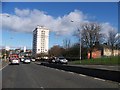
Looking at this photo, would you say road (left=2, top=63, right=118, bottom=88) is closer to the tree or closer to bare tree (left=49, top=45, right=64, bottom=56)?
the tree

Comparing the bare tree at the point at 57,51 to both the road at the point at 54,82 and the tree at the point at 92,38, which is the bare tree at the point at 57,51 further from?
the road at the point at 54,82

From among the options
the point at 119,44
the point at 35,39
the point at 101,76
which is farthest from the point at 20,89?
the point at 35,39

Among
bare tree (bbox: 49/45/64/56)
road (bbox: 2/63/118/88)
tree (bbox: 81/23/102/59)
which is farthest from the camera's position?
bare tree (bbox: 49/45/64/56)

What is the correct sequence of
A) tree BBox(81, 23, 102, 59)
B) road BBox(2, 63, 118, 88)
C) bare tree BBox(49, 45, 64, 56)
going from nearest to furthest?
road BBox(2, 63, 118, 88), tree BBox(81, 23, 102, 59), bare tree BBox(49, 45, 64, 56)

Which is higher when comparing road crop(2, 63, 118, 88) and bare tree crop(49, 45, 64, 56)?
bare tree crop(49, 45, 64, 56)

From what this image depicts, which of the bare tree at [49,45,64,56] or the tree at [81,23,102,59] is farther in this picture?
the bare tree at [49,45,64,56]

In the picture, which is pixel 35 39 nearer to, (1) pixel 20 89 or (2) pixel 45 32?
(2) pixel 45 32

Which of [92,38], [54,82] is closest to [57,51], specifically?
[92,38]

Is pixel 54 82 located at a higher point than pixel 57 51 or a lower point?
lower

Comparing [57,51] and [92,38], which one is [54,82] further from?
[57,51]

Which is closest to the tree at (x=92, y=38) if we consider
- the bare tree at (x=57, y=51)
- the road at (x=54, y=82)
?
the bare tree at (x=57, y=51)

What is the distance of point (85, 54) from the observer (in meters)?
112

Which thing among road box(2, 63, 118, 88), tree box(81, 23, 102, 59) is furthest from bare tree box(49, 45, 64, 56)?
road box(2, 63, 118, 88)

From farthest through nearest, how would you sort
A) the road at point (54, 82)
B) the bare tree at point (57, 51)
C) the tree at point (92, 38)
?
1. the bare tree at point (57, 51)
2. the tree at point (92, 38)
3. the road at point (54, 82)
